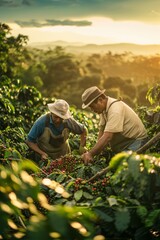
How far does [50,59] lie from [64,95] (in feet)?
27.8

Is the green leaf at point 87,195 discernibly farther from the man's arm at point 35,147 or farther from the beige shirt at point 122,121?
the man's arm at point 35,147

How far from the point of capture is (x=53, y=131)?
5949 millimetres

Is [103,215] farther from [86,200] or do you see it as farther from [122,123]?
[122,123]

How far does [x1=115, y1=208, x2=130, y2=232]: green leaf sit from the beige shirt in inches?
105

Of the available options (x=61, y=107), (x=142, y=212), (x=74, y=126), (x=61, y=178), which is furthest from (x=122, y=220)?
(x=74, y=126)

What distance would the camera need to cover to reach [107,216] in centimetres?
204

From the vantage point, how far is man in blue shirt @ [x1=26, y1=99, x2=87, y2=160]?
226 inches

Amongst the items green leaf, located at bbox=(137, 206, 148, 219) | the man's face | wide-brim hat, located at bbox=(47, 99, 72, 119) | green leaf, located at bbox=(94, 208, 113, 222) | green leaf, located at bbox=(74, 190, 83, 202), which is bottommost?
green leaf, located at bbox=(74, 190, 83, 202)

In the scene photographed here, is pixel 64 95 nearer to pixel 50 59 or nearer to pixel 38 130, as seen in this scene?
pixel 50 59

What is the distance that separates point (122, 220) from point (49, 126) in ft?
13.5

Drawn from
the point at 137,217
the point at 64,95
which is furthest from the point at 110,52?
the point at 137,217

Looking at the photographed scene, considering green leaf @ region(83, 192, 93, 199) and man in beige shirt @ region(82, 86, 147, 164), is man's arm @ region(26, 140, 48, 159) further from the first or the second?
green leaf @ region(83, 192, 93, 199)

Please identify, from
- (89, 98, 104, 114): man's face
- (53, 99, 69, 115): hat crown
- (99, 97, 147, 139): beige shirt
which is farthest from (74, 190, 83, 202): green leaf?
(53, 99, 69, 115): hat crown

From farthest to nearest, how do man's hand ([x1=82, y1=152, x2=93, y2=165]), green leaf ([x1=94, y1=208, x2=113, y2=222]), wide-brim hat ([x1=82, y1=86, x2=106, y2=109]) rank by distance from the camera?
1. wide-brim hat ([x1=82, y1=86, x2=106, y2=109])
2. man's hand ([x1=82, y1=152, x2=93, y2=165])
3. green leaf ([x1=94, y1=208, x2=113, y2=222])
